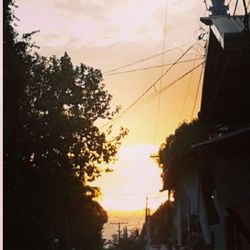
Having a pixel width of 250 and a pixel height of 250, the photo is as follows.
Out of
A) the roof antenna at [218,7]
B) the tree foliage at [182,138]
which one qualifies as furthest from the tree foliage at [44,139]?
the roof antenna at [218,7]

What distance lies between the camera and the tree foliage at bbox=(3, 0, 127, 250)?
1898 centimetres

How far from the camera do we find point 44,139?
2123 centimetres

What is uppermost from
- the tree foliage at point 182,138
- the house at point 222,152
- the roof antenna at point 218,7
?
the roof antenna at point 218,7

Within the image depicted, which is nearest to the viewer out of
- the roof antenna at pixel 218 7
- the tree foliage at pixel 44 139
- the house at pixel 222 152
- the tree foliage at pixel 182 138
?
the house at pixel 222 152

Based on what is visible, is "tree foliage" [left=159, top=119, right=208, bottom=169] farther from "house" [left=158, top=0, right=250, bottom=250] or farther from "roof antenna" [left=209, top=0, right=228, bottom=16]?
"house" [left=158, top=0, right=250, bottom=250]

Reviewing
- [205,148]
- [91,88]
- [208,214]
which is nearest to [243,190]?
[205,148]

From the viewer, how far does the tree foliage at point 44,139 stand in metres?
19.0

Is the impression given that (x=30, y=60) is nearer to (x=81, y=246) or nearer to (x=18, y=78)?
(x=18, y=78)

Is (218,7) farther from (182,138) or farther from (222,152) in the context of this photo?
(182,138)

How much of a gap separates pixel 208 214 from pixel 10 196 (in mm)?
9705

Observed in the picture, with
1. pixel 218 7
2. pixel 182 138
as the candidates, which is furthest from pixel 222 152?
pixel 182 138

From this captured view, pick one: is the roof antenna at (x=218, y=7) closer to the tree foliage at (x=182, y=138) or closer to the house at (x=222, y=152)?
the house at (x=222, y=152)

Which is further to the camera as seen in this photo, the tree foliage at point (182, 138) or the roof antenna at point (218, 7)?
the tree foliage at point (182, 138)

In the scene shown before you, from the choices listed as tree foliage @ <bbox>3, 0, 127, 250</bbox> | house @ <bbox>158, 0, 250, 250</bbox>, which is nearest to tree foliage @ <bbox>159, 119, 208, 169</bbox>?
tree foliage @ <bbox>3, 0, 127, 250</bbox>
